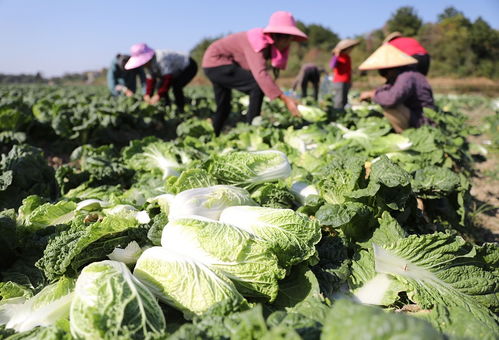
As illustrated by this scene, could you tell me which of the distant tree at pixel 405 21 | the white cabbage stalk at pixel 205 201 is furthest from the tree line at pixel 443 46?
the white cabbage stalk at pixel 205 201

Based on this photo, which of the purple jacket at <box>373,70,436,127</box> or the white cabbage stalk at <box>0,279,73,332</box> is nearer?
the white cabbage stalk at <box>0,279,73,332</box>

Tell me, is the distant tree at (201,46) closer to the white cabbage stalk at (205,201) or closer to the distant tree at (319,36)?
Result: the distant tree at (319,36)

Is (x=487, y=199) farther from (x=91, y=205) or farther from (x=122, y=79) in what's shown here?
(x=122, y=79)

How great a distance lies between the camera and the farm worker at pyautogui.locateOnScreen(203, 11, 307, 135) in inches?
221

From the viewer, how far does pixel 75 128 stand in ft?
22.9

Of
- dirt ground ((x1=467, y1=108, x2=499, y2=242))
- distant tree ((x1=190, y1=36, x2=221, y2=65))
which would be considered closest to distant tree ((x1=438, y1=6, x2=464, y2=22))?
distant tree ((x1=190, y1=36, x2=221, y2=65))

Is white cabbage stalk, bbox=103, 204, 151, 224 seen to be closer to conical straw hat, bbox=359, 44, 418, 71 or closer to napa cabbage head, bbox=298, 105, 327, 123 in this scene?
conical straw hat, bbox=359, 44, 418, 71

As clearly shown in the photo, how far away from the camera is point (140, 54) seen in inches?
309

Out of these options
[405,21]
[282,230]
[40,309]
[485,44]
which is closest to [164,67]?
[282,230]

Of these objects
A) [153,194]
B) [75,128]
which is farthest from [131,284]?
[75,128]

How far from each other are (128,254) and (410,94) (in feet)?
16.6

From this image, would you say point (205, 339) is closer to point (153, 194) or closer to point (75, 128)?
point (153, 194)

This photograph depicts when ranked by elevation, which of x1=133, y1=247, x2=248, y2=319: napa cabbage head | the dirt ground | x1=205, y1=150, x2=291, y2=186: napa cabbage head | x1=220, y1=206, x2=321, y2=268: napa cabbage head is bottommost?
the dirt ground

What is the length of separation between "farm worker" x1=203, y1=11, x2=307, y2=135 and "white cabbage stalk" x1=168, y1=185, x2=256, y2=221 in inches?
131
